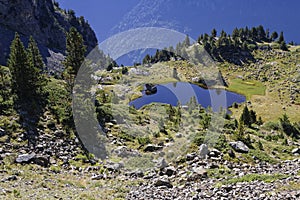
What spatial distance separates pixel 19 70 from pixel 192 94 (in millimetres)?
61575

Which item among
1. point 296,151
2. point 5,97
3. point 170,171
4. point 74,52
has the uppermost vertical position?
point 74,52

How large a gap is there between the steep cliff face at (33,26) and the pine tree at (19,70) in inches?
2358

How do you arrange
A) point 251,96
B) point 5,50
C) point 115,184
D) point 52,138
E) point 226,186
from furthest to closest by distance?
point 251,96, point 5,50, point 52,138, point 115,184, point 226,186

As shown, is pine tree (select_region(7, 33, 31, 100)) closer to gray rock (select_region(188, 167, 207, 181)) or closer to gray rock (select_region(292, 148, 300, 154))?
gray rock (select_region(188, 167, 207, 181))

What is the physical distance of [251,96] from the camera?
116 metres

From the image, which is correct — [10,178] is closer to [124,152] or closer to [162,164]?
[162,164]

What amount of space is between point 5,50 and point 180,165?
89449 mm

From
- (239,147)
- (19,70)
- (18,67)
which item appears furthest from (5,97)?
(239,147)

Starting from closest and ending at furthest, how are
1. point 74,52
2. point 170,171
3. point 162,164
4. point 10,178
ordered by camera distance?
point 10,178 → point 170,171 → point 162,164 → point 74,52

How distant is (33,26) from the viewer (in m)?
139

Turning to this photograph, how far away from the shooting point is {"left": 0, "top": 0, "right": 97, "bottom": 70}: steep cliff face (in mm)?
110856

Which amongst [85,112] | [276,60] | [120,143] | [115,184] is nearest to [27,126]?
[85,112]

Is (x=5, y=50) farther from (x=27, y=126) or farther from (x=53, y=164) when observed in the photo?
(x=53, y=164)

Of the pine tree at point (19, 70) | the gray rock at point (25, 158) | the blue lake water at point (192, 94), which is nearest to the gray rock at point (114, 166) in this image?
the gray rock at point (25, 158)
